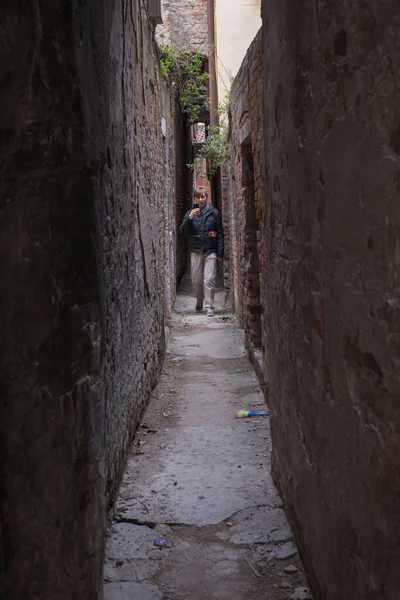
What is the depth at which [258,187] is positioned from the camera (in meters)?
5.40

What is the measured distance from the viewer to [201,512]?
3.30 meters

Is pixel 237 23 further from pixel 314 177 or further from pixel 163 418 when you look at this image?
pixel 314 177

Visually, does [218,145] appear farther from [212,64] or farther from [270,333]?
[270,333]

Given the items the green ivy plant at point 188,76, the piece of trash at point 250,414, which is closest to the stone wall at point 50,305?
the piece of trash at point 250,414

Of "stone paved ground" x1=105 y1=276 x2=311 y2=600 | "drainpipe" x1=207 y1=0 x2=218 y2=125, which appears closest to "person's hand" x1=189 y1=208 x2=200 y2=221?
"drainpipe" x1=207 y1=0 x2=218 y2=125

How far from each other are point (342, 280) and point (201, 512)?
1.91 metres

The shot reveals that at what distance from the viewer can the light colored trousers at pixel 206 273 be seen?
10273 millimetres

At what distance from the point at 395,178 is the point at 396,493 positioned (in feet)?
2.45

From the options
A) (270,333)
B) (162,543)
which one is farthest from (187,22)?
(162,543)

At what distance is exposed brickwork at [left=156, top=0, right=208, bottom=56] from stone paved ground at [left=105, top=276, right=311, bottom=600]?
9239 millimetres

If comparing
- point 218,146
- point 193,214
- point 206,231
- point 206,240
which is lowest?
point 206,240

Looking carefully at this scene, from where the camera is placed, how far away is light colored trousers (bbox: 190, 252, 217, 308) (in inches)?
404

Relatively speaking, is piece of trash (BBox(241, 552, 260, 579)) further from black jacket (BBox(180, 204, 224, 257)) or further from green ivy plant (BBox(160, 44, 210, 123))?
green ivy plant (BBox(160, 44, 210, 123))

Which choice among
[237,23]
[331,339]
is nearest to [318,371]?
[331,339]
